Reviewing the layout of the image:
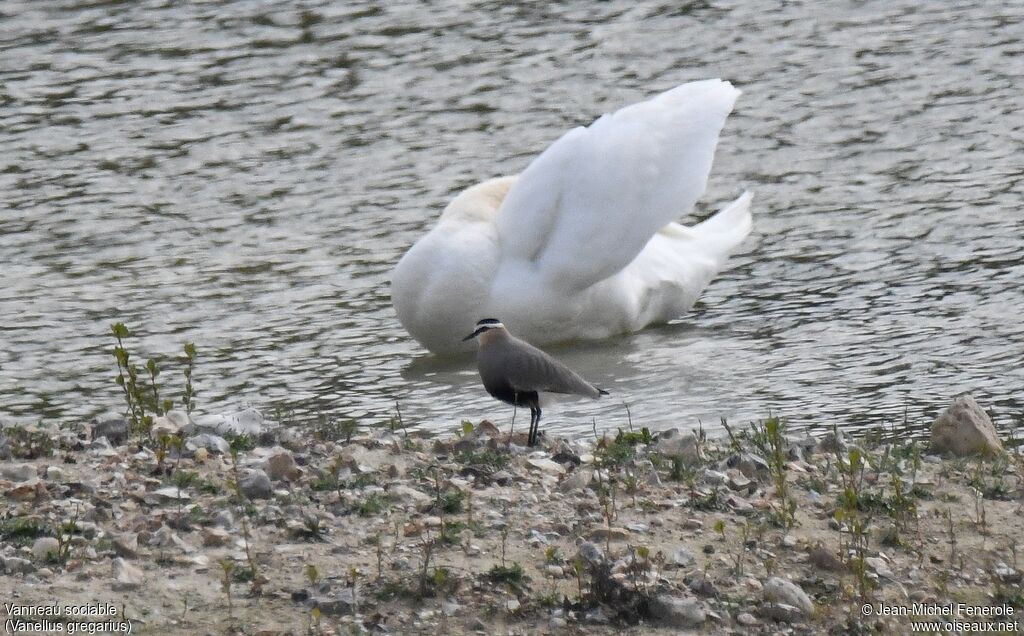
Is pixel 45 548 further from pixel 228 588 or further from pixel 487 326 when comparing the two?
pixel 487 326

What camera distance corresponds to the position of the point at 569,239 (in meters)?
8.60

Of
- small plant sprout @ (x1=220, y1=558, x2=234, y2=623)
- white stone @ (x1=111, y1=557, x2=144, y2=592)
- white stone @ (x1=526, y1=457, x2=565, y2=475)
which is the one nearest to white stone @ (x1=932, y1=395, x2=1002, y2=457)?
white stone @ (x1=526, y1=457, x2=565, y2=475)

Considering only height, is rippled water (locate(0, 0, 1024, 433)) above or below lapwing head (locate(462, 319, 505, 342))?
below

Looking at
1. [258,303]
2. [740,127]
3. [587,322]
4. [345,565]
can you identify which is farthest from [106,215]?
[345,565]

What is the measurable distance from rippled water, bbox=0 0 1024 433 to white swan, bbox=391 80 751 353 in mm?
299

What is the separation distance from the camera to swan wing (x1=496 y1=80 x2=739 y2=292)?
8.61m

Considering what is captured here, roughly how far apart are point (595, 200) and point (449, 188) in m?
2.73

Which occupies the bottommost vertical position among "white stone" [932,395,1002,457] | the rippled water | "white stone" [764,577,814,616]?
the rippled water

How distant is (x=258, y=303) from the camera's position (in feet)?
31.3

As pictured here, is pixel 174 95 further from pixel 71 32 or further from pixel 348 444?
pixel 348 444

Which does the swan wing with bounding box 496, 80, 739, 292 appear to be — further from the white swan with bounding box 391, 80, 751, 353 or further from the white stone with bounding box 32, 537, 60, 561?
the white stone with bounding box 32, 537, 60, 561

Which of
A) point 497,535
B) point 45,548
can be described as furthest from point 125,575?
point 497,535

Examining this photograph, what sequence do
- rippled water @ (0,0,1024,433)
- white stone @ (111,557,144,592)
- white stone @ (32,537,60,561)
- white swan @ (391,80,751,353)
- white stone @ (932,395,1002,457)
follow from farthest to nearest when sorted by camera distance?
1. white swan @ (391,80,751,353)
2. rippled water @ (0,0,1024,433)
3. white stone @ (932,395,1002,457)
4. white stone @ (32,537,60,561)
5. white stone @ (111,557,144,592)

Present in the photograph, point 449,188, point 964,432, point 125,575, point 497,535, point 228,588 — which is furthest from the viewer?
point 449,188
